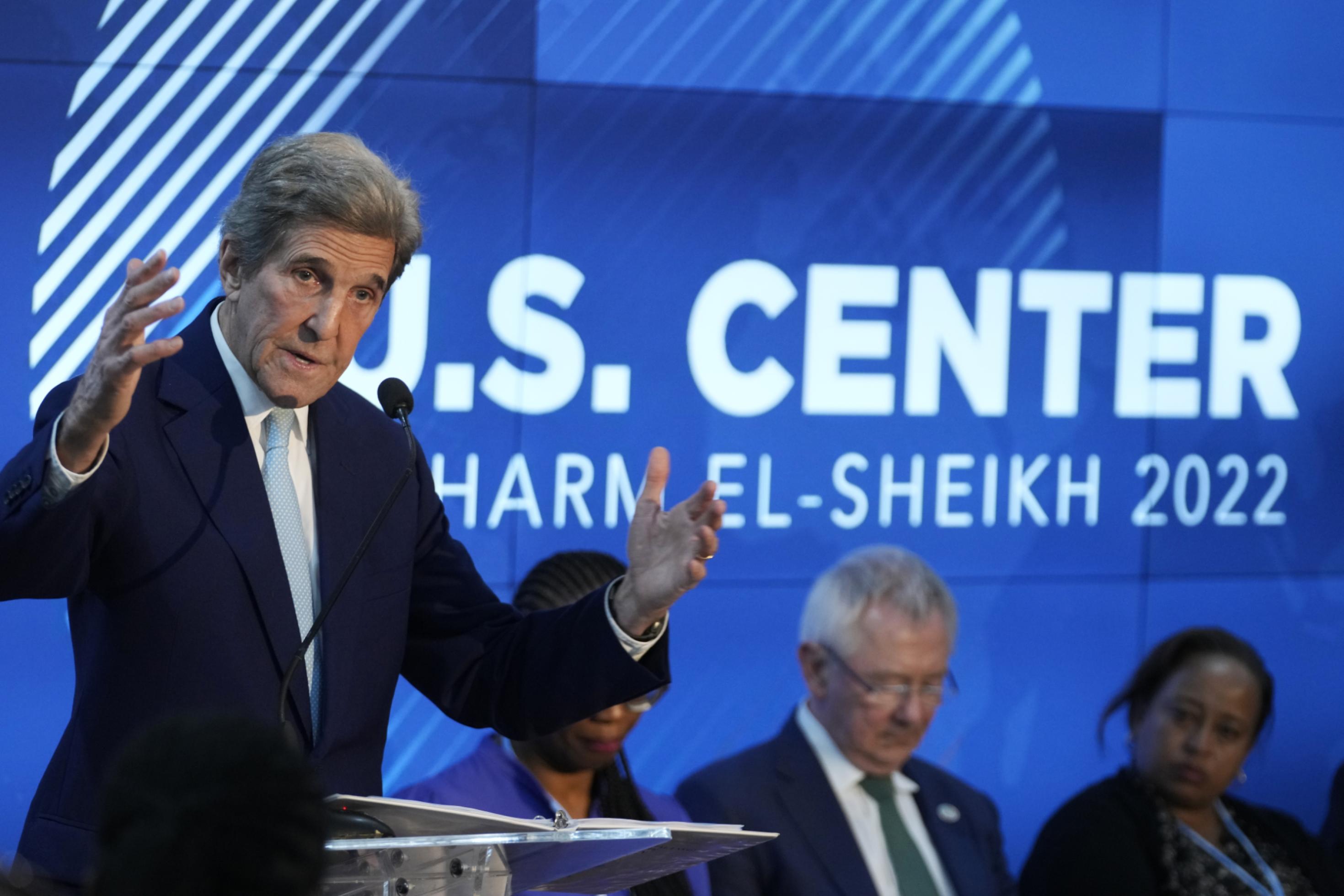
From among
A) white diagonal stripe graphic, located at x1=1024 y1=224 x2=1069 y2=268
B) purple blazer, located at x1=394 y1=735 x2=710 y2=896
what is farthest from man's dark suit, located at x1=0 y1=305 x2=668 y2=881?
white diagonal stripe graphic, located at x1=1024 y1=224 x2=1069 y2=268

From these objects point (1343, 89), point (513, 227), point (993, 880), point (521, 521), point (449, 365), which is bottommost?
point (993, 880)

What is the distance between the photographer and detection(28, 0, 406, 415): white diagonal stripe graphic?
3385 millimetres

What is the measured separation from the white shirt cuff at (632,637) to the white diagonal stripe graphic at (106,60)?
6.92 feet

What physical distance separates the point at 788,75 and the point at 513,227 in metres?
0.78

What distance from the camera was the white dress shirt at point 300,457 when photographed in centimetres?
183

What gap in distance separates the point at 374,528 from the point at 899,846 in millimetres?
1410

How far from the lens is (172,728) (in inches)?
26.0

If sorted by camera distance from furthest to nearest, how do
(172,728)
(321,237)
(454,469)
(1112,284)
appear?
(1112,284) → (454,469) → (321,237) → (172,728)

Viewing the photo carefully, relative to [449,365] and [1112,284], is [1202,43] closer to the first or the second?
[1112,284]

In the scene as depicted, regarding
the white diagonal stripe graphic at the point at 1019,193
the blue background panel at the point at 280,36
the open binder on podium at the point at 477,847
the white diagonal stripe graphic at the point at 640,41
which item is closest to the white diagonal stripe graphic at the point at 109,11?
the blue background panel at the point at 280,36

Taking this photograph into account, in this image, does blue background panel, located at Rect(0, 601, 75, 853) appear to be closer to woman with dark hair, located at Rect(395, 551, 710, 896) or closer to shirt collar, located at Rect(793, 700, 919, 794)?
woman with dark hair, located at Rect(395, 551, 710, 896)

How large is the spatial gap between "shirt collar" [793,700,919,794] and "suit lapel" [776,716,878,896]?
14 mm

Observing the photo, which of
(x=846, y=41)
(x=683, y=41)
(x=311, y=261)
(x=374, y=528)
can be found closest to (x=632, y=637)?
(x=374, y=528)

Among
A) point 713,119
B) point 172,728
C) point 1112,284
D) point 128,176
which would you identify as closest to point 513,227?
point 713,119
